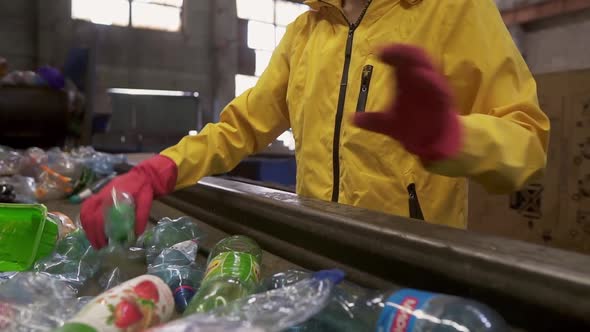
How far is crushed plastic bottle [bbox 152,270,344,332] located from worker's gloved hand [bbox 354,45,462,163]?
0.23 m

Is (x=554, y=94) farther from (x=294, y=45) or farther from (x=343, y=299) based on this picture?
(x=343, y=299)

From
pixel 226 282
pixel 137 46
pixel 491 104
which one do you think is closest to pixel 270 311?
pixel 226 282

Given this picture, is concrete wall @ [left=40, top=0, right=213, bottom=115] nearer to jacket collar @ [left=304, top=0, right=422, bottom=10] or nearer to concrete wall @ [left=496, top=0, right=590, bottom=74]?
concrete wall @ [left=496, top=0, right=590, bottom=74]

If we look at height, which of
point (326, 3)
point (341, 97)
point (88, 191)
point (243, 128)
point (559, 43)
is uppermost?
point (559, 43)

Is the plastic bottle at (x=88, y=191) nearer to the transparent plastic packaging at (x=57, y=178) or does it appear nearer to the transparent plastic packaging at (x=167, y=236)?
the transparent plastic packaging at (x=57, y=178)

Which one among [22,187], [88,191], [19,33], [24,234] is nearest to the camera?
[24,234]

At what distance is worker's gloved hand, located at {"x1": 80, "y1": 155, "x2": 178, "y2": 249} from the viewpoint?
102 centimetres

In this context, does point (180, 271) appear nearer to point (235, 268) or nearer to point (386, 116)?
point (235, 268)

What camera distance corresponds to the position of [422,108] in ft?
2.33

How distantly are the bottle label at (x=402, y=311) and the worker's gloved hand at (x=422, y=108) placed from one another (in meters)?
0.20

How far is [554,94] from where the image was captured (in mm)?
2117

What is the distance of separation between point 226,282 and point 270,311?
0.15 meters

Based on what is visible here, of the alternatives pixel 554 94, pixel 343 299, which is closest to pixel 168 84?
pixel 554 94

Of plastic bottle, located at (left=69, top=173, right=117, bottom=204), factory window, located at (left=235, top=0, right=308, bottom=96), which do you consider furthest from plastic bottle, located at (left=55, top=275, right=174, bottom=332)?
factory window, located at (left=235, top=0, right=308, bottom=96)
